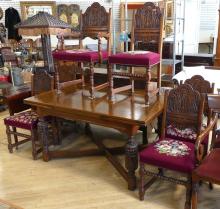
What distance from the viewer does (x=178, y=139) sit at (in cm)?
268

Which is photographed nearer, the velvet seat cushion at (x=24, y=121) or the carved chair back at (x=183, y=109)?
the carved chair back at (x=183, y=109)

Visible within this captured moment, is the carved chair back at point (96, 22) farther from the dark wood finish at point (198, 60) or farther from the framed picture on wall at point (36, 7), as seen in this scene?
the framed picture on wall at point (36, 7)

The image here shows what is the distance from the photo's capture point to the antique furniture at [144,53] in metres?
2.79

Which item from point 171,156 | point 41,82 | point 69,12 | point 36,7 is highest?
point 36,7

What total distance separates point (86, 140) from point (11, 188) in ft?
4.08

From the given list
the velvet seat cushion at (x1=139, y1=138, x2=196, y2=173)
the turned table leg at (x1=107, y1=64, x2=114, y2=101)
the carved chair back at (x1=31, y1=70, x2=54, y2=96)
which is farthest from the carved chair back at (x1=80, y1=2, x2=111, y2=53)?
the velvet seat cushion at (x1=139, y1=138, x2=196, y2=173)

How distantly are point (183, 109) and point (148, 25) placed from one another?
118 cm

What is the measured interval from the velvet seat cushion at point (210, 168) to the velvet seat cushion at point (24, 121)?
1.90m

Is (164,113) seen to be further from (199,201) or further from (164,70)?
(164,70)

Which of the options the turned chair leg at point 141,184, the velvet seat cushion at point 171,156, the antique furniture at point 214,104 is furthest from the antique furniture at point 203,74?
the turned chair leg at point 141,184

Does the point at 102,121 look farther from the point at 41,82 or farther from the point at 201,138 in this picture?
the point at 41,82

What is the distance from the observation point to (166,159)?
2256 mm

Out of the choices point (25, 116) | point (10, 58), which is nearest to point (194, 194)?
point (25, 116)

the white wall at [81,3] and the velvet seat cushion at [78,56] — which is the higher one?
the white wall at [81,3]
